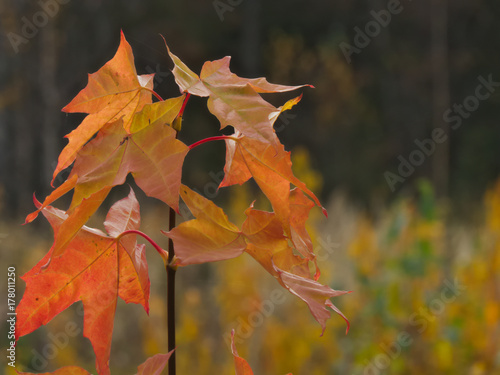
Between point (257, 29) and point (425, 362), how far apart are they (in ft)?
23.8

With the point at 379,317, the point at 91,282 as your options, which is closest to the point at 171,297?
the point at 91,282

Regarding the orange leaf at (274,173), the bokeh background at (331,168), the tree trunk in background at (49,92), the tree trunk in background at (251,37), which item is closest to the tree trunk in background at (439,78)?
the bokeh background at (331,168)

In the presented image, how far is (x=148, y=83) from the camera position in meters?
0.38

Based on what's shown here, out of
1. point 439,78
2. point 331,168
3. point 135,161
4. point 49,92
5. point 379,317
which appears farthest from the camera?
point 439,78

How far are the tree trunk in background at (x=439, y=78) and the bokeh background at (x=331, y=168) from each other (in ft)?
0.10

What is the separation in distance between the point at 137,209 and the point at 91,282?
6 cm

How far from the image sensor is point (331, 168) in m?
7.93

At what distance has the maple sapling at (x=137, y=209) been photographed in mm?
318

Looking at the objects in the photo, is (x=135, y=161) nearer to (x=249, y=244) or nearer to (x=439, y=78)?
(x=249, y=244)

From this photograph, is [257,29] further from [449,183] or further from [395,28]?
[449,183]

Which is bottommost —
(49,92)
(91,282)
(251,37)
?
(251,37)

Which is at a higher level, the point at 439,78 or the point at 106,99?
the point at 106,99

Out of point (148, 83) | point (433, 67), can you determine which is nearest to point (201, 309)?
point (148, 83)

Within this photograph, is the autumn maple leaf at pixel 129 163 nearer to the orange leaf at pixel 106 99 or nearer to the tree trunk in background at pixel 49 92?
the orange leaf at pixel 106 99
